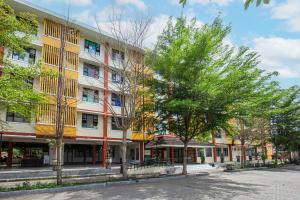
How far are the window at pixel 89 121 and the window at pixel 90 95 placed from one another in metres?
1.80

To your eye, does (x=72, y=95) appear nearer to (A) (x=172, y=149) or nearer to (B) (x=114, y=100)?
(B) (x=114, y=100)

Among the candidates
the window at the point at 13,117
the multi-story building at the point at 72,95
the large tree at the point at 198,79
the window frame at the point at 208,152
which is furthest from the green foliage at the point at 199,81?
the window frame at the point at 208,152

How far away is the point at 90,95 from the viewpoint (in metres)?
32.6

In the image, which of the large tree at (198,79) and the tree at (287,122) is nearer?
the large tree at (198,79)

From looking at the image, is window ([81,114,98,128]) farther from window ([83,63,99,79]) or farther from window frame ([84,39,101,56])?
window frame ([84,39,101,56])

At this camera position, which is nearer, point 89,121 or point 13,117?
point 13,117

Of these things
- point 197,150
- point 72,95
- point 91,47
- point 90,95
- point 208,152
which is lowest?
point 208,152

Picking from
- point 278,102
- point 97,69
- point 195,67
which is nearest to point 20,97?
point 195,67

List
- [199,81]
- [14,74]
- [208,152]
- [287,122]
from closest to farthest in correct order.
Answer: [14,74]
[199,81]
[287,122]
[208,152]

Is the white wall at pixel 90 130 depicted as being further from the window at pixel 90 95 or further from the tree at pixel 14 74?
the tree at pixel 14 74

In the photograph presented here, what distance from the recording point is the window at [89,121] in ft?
104

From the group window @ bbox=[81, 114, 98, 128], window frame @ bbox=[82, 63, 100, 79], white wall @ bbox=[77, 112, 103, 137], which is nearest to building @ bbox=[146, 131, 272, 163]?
white wall @ bbox=[77, 112, 103, 137]

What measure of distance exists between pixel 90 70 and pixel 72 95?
15.9 ft

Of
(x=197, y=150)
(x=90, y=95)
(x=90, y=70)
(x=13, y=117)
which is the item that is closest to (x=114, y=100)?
(x=90, y=95)
